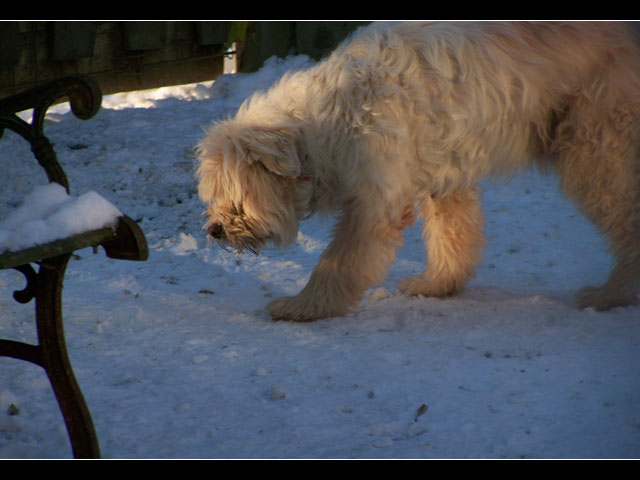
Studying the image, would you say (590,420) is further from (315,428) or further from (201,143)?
(201,143)

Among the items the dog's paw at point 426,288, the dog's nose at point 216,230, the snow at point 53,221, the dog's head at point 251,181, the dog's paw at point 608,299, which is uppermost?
the snow at point 53,221

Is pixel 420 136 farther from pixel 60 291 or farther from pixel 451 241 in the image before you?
pixel 60 291

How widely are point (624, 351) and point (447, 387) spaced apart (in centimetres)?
85

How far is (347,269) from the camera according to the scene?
3.85 metres

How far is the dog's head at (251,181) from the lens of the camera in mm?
3584

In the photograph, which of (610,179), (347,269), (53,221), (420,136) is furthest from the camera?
(347,269)

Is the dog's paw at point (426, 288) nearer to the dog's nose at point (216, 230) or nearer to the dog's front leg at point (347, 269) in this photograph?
the dog's front leg at point (347, 269)

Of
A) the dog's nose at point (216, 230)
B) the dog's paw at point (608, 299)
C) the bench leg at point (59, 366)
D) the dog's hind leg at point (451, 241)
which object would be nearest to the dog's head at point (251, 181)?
the dog's nose at point (216, 230)

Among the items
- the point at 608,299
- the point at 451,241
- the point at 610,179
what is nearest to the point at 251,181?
the point at 451,241

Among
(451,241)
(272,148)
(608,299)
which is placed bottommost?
(608,299)

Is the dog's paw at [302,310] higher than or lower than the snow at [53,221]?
lower

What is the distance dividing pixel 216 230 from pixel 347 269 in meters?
0.67

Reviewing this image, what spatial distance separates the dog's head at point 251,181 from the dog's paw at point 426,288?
→ 0.87 meters

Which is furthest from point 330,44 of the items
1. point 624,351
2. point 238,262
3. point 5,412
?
point 5,412
